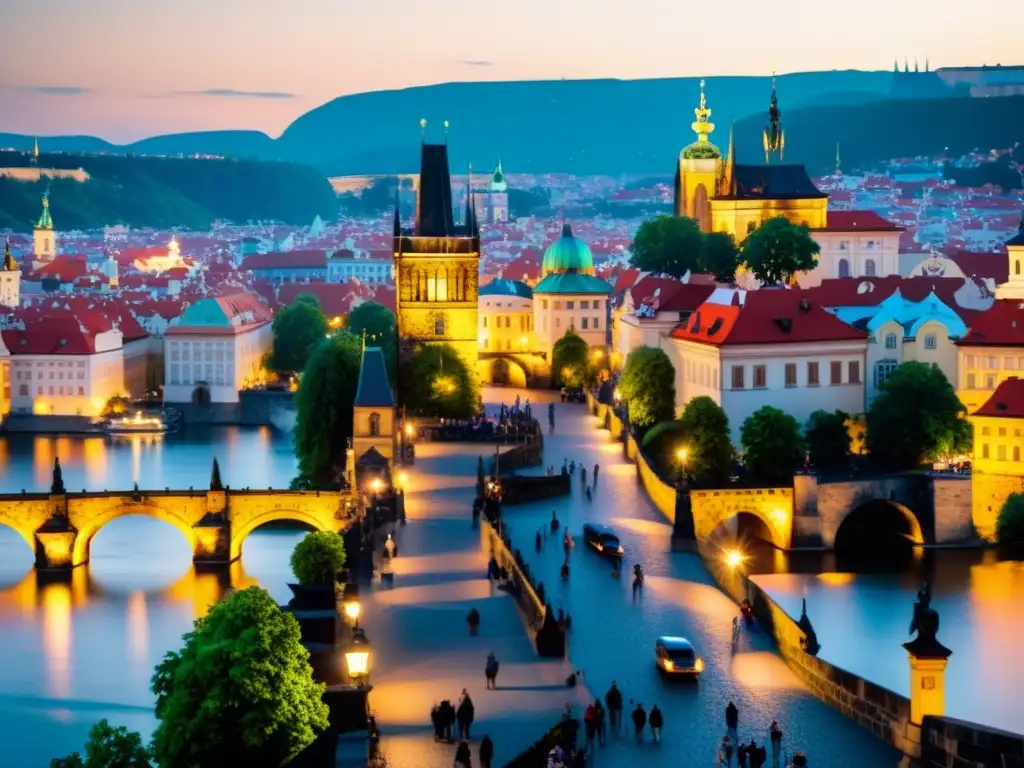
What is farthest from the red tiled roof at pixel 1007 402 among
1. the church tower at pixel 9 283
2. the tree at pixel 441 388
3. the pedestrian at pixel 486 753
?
the church tower at pixel 9 283

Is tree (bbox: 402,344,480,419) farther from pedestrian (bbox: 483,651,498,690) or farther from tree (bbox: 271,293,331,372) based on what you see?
pedestrian (bbox: 483,651,498,690)

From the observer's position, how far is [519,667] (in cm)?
2494

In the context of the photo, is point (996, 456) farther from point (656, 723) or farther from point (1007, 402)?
point (656, 723)

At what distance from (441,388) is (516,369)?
1179cm

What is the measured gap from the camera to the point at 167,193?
183125 millimetres

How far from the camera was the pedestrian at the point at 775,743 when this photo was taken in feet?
72.9

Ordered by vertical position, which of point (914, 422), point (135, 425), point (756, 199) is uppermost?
point (756, 199)

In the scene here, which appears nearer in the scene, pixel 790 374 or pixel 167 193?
pixel 790 374

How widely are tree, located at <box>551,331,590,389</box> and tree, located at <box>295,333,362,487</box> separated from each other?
12147 mm

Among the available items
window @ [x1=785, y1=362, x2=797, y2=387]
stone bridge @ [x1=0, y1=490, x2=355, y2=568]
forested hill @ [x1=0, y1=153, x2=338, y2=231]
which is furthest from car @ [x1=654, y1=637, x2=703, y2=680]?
forested hill @ [x1=0, y1=153, x2=338, y2=231]

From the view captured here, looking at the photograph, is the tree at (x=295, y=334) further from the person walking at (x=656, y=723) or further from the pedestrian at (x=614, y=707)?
the person walking at (x=656, y=723)

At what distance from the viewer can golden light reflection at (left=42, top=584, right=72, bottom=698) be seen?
102 feet

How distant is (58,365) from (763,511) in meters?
35.4

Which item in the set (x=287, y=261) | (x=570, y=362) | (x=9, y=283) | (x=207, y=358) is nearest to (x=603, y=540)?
(x=570, y=362)
